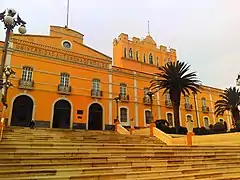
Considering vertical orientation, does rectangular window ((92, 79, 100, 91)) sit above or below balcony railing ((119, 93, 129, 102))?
above

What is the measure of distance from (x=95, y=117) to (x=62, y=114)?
11.8 feet

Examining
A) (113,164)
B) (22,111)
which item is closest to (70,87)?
(22,111)

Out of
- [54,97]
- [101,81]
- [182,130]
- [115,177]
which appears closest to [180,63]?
[182,130]

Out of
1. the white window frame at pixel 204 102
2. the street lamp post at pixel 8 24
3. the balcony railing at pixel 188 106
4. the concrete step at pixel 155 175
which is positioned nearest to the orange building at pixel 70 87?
the balcony railing at pixel 188 106

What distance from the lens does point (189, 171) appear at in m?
6.76

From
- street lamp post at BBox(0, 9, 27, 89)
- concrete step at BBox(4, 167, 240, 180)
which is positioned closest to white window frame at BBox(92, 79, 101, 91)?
street lamp post at BBox(0, 9, 27, 89)

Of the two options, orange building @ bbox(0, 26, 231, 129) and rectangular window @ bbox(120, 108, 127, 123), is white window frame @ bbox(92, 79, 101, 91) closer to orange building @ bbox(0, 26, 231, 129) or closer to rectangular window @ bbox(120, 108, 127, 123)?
orange building @ bbox(0, 26, 231, 129)

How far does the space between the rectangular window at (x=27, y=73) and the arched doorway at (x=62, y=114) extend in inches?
144

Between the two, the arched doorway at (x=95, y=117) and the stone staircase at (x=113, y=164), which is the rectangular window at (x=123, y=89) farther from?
the stone staircase at (x=113, y=164)

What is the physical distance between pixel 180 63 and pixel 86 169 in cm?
1817

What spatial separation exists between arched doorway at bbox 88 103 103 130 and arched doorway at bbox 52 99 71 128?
7.79 ft

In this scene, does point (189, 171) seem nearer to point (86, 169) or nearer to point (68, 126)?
point (86, 169)

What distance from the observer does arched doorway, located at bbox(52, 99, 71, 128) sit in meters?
21.2

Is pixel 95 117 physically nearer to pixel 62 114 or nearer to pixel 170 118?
pixel 62 114
